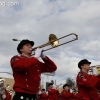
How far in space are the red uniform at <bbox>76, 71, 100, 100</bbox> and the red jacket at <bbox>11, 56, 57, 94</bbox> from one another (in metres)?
1.80

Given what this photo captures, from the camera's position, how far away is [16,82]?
4.69 metres

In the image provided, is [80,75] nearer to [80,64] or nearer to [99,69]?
[80,64]

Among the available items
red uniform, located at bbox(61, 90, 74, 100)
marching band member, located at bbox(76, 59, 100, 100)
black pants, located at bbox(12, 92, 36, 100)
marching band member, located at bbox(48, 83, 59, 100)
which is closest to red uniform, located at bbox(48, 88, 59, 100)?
marching band member, located at bbox(48, 83, 59, 100)

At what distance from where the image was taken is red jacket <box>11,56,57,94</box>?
455cm

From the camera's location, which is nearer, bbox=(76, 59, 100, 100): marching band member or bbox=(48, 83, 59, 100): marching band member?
bbox=(76, 59, 100, 100): marching band member

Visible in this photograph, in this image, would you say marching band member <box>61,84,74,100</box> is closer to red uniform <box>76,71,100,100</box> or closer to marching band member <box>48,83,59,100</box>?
marching band member <box>48,83,59,100</box>

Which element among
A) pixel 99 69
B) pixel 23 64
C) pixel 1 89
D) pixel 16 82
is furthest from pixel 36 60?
pixel 1 89

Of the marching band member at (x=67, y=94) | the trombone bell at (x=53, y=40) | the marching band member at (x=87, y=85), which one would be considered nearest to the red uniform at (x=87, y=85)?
the marching band member at (x=87, y=85)

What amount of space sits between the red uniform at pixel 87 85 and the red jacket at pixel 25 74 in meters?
1.80

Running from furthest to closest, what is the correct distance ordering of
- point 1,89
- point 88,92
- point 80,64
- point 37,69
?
point 1,89
point 80,64
point 88,92
point 37,69

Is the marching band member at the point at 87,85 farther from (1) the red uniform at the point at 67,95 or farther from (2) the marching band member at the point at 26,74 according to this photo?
(1) the red uniform at the point at 67,95

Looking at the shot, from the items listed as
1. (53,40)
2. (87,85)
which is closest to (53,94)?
(87,85)

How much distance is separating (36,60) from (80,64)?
251cm

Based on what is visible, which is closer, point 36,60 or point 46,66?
point 36,60
